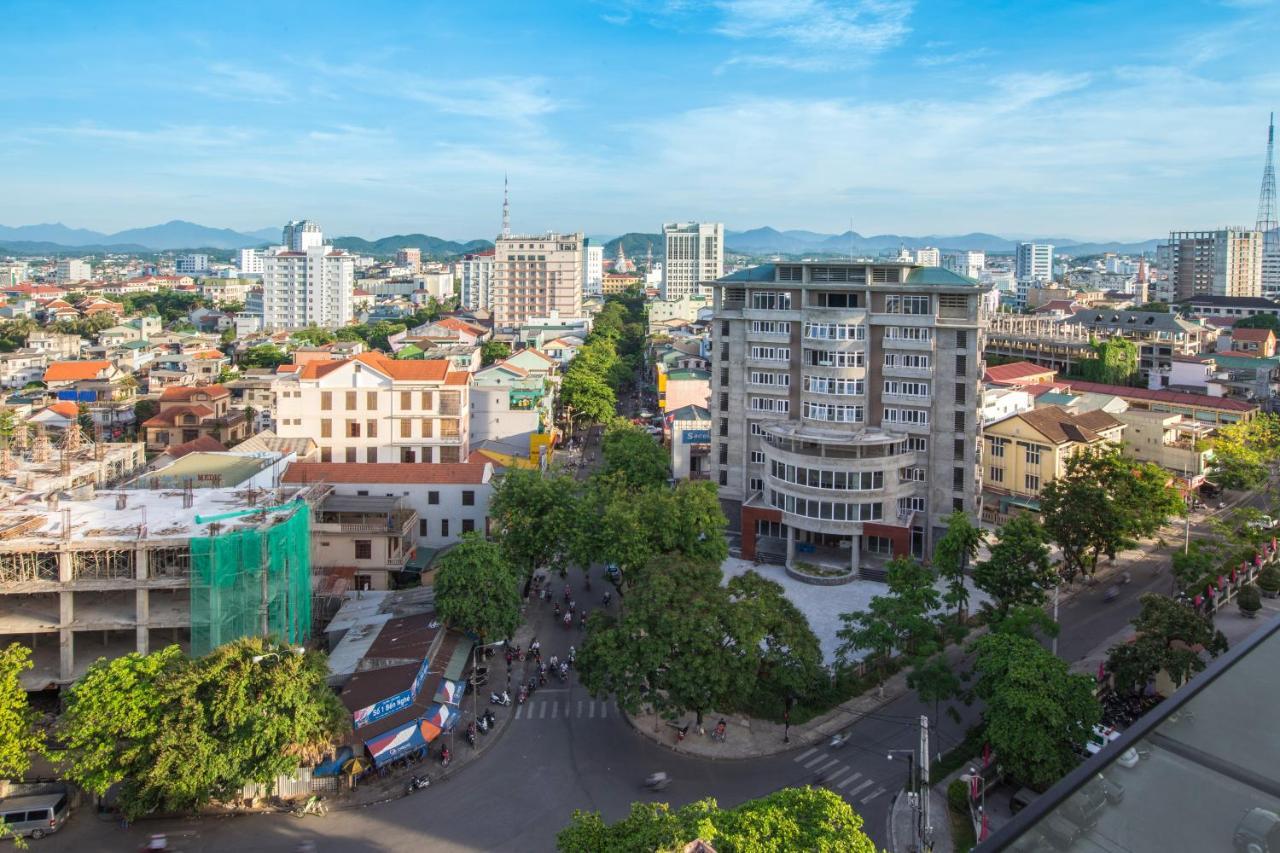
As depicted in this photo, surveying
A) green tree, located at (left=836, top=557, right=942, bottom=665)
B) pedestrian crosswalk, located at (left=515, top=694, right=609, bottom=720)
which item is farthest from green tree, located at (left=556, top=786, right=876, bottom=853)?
green tree, located at (left=836, top=557, right=942, bottom=665)

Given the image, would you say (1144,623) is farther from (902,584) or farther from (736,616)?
(736,616)

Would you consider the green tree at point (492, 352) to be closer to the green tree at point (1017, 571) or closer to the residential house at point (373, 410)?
the residential house at point (373, 410)

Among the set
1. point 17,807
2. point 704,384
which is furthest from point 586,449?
point 17,807

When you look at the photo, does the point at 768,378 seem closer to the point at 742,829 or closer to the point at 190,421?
the point at 742,829

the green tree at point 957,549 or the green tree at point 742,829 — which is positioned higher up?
the green tree at point 957,549

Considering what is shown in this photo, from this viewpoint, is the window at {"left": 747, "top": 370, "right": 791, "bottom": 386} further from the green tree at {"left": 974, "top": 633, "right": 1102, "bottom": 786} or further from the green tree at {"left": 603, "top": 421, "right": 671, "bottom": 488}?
the green tree at {"left": 974, "top": 633, "right": 1102, "bottom": 786}

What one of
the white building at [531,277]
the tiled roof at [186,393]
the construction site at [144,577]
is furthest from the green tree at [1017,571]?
the white building at [531,277]

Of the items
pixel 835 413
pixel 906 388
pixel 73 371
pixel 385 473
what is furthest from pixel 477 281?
pixel 906 388
